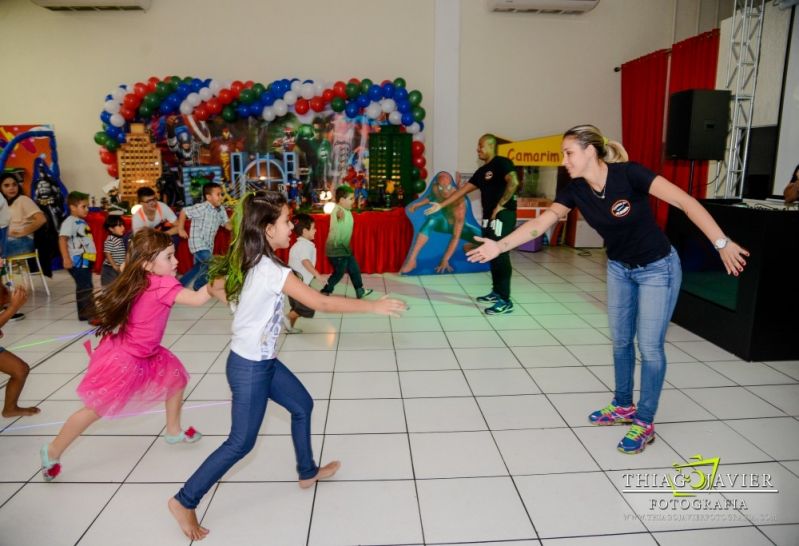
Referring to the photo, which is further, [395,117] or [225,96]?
[395,117]

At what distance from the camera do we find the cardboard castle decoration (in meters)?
7.57

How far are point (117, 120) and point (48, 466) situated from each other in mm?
6214

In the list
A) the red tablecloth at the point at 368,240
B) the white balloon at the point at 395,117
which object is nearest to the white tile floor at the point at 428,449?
the red tablecloth at the point at 368,240

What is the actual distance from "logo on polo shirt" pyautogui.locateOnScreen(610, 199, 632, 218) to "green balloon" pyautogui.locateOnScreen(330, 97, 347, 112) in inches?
227

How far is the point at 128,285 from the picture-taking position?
2.45m

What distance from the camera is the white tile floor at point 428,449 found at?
88.2 inches

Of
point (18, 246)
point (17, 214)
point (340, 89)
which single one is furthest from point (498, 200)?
point (18, 246)

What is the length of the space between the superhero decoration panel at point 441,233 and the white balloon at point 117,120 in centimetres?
420

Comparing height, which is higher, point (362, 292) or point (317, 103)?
point (317, 103)

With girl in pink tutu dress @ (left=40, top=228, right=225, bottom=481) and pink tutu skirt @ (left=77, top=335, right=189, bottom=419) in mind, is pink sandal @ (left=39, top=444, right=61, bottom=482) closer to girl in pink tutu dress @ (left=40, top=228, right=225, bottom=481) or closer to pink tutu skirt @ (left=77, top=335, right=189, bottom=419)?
girl in pink tutu dress @ (left=40, top=228, right=225, bottom=481)

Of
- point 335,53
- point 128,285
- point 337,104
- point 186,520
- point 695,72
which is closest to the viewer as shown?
point 186,520

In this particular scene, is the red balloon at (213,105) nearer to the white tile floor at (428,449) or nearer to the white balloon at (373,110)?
the white balloon at (373,110)

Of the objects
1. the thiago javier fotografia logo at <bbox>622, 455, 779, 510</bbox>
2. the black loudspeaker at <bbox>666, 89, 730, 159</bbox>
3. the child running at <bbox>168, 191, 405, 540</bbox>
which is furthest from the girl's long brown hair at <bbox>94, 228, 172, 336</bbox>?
the black loudspeaker at <bbox>666, 89, 730, 159</bbox>

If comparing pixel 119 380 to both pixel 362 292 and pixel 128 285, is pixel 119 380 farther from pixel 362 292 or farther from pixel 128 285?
pixel 362 292
